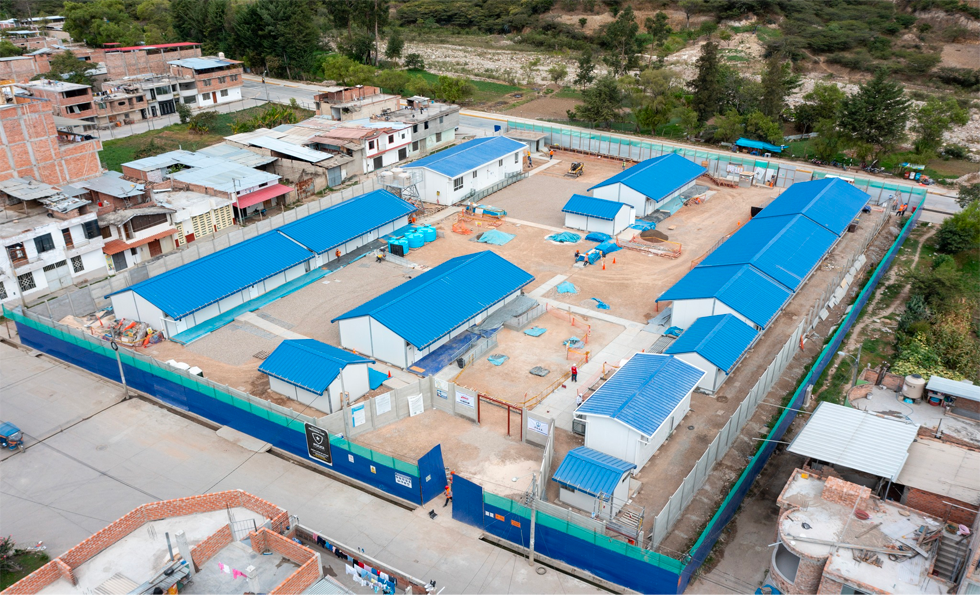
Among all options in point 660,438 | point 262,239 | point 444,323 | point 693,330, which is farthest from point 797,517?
point 262,239

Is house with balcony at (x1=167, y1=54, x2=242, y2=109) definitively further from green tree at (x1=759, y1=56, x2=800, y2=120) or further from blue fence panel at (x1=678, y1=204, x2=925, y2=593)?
blue fence panel at (x1=678, y1=204, x2=925, y2=593)

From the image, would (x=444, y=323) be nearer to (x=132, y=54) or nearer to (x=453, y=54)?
(x=132, y=54)

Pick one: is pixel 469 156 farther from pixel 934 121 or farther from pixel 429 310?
pixel 934 121

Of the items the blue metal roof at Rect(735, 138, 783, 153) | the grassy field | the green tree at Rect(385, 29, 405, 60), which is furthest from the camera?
the green tree at Rect(385, 29, 405, 60)

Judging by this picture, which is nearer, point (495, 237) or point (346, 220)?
point (346, 220)

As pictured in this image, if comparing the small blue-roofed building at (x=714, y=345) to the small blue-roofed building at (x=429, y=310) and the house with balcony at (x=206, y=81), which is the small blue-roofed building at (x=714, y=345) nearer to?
the small blue-roofed building at (x=429, y=310)

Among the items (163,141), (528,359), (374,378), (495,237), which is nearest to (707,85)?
(495,237)

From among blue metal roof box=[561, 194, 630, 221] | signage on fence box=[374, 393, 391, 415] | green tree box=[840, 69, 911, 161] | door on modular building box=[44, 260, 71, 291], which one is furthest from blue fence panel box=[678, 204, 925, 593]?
door on modular building box=[44, 260, 71, 291]
